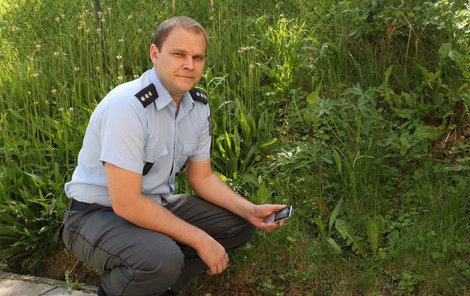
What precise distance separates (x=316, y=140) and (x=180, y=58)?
151 centimetres

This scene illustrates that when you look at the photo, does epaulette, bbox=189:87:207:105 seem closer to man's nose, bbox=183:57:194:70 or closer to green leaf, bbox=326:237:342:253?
man's nose, bbox=183:57:194:70

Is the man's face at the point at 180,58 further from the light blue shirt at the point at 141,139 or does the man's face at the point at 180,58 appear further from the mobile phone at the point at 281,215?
the mobile phone at the point at 281,215

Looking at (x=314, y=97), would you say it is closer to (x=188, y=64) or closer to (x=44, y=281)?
(x=188, y=64)

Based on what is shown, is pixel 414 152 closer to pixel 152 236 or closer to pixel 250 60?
pixel 250 60

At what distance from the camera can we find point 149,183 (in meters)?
3.35

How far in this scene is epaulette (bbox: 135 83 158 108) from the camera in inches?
123

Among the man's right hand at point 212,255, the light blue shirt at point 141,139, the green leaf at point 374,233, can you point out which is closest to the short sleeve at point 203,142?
the light blue shirt at point 141,139

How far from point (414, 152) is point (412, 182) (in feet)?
0.64

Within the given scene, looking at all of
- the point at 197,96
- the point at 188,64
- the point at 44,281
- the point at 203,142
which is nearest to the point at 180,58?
the point at 188,64

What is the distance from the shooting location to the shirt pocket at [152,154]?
10.6ft

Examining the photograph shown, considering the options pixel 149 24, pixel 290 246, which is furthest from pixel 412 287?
pixel 149 24

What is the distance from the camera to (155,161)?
330 centimetres

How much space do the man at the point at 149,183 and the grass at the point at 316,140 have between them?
22.2 inches

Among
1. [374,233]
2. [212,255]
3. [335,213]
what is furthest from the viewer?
[335,213]
